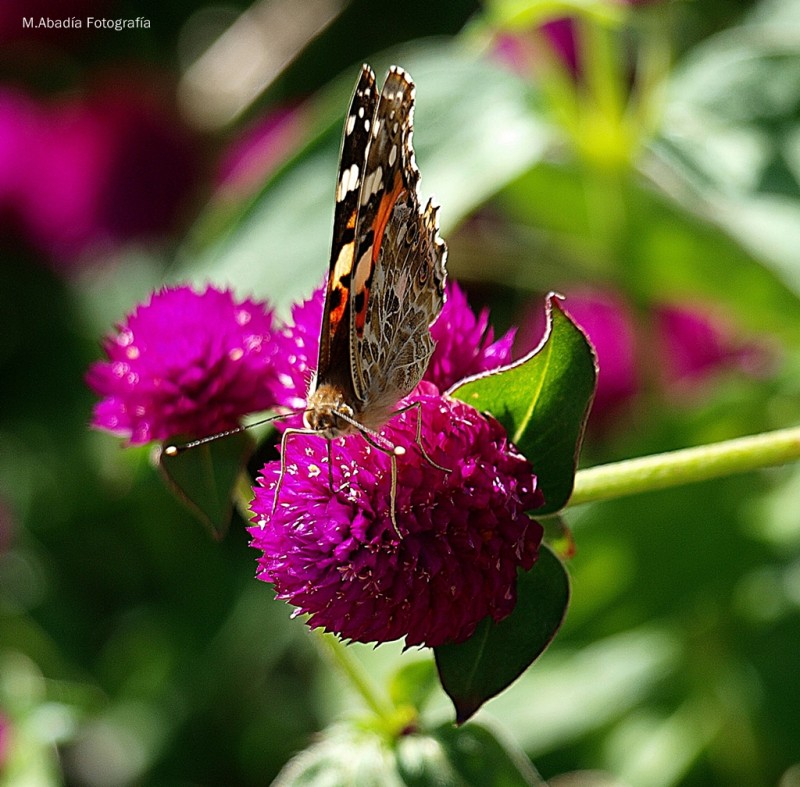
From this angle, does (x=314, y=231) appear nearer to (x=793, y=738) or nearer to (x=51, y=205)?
(x=793, y=738)

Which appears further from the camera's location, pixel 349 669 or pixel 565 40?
pixel 565 40

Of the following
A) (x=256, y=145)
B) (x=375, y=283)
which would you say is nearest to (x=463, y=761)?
(x=375, y=283)

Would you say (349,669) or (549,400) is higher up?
(549,400)

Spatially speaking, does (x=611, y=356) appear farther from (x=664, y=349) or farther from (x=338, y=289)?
(x=338, y=289)

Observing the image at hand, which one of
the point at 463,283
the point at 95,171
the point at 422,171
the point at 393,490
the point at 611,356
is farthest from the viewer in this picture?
the point at 95,171

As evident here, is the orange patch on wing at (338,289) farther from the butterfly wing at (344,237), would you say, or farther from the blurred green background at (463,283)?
the blurred green background at (463,283)

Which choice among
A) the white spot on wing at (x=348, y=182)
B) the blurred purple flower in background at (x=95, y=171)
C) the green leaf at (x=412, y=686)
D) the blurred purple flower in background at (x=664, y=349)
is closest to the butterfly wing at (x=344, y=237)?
the white spot on wing at (x=348, y=182)

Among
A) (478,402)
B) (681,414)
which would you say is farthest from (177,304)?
(681,414)

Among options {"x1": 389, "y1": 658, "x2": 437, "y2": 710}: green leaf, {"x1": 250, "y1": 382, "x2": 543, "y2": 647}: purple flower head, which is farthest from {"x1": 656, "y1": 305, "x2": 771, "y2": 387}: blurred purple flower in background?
{"x1": 250, "y1": 382, "x2": 543, "y2": 647}: purple flower head
